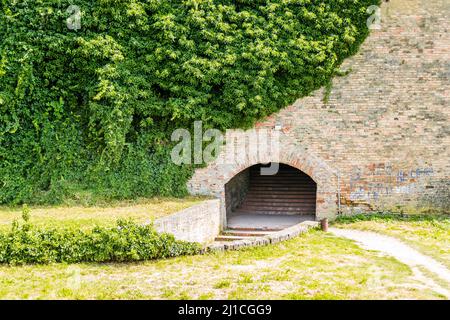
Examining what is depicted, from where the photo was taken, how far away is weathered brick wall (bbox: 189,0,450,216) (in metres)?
12.9

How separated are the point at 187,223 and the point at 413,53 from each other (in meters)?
7.97

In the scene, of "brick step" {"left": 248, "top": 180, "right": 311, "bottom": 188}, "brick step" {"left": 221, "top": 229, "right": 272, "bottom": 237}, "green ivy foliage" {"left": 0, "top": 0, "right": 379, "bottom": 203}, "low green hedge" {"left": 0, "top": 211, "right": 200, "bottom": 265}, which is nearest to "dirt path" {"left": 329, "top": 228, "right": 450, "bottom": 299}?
"brick step" {"left": 221, "top": 229, "right": 272, "bottom": 237}

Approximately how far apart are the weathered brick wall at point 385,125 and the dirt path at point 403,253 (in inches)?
63.3

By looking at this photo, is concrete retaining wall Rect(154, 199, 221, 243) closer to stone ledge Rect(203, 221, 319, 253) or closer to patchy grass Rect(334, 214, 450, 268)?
stone ledge Rect(203, 221, 319, 253)

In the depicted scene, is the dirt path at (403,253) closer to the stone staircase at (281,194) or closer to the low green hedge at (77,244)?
the stone staircase at (281,194)

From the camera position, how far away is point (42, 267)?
26.8 feet

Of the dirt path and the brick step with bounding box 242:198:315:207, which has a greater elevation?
the brick step with bounding box 242:198:315:207

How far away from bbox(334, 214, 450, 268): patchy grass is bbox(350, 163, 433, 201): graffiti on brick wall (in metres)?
0.65

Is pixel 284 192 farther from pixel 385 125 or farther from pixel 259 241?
pixel 259 241

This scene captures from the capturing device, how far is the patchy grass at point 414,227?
9.88 meters

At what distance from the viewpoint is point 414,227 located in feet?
39.2

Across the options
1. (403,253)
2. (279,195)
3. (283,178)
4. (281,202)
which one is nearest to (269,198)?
(279,195)

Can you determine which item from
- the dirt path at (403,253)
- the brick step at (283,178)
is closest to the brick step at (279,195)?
the brick step at (283,178)

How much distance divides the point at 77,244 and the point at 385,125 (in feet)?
29.1
